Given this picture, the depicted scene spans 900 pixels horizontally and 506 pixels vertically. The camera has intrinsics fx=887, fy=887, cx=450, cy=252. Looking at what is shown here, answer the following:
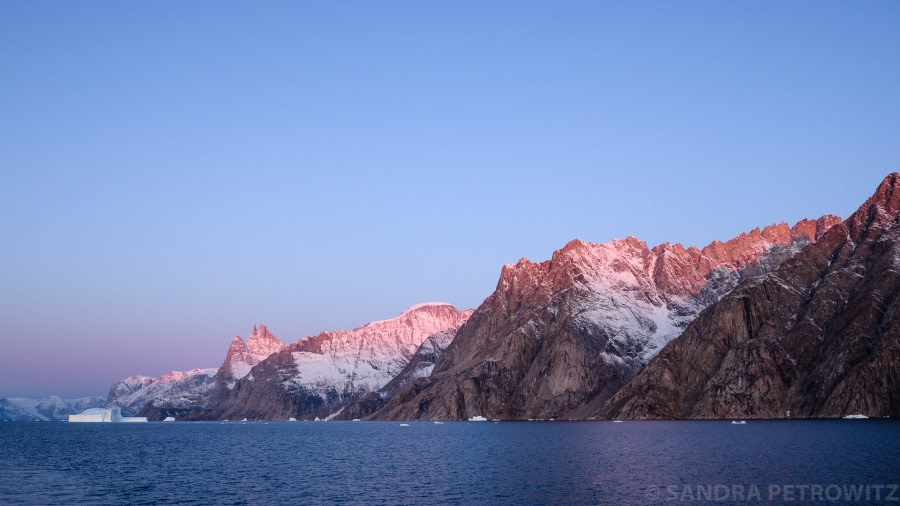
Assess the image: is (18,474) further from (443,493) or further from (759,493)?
(759,493)

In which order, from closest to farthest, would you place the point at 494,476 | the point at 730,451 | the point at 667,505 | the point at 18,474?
the point at 667,505 → the point at 494,476 → the point at 18,474 → the point at 730,451

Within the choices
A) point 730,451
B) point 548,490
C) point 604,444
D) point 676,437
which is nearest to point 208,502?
point 548,490

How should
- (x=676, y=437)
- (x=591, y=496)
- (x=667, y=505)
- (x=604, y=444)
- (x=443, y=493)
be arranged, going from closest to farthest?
(x=667, y=505) → (x=591, y=496) → (x=443, y=493) → (x=604, y=444) → (x=676, y=437)

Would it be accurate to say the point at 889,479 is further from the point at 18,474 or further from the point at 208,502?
the point at 18,474

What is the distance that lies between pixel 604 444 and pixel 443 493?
82.8 m

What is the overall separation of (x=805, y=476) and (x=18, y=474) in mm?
107019

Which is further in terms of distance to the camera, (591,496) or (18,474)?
(18,474)

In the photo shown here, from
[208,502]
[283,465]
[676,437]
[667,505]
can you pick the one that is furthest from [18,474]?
[676,437]

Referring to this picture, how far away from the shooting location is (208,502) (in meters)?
95.1

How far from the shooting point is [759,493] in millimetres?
90375

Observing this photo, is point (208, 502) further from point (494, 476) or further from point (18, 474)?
point (18, 474)

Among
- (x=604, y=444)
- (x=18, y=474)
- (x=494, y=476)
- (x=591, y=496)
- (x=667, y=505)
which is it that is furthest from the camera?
(x=604, y=444)

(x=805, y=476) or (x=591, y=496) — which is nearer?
(x=591, y=496)

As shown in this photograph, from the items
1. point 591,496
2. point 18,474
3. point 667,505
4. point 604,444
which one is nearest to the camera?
point 667,505
